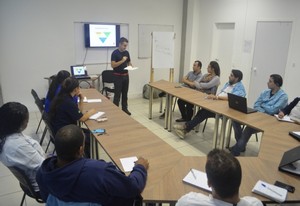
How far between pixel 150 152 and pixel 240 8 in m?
5.05

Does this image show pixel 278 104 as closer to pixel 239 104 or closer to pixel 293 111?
pixel 293 111

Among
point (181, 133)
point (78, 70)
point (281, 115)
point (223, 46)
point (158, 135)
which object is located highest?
point (223, 46)

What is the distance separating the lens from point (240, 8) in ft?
19.7

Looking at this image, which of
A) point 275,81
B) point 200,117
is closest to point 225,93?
point 200,117

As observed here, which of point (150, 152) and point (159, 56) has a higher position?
point (159, 56)

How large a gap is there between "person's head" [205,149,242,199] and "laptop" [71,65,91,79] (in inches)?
195

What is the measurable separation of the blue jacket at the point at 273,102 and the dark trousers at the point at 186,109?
146 cm

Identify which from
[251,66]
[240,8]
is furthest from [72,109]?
[240,8]

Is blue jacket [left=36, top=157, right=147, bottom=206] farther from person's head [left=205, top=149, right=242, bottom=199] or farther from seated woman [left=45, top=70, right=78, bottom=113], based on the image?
seated woman [left=45, top=70, right=78, bottom=113]

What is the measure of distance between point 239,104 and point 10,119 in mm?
2819

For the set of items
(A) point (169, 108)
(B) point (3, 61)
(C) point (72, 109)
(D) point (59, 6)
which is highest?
(D) point (59, 6)

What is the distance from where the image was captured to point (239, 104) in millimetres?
3531

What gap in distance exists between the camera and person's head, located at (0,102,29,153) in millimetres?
1946

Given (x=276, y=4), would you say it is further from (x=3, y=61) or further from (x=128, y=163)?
(x=3, y=61)
